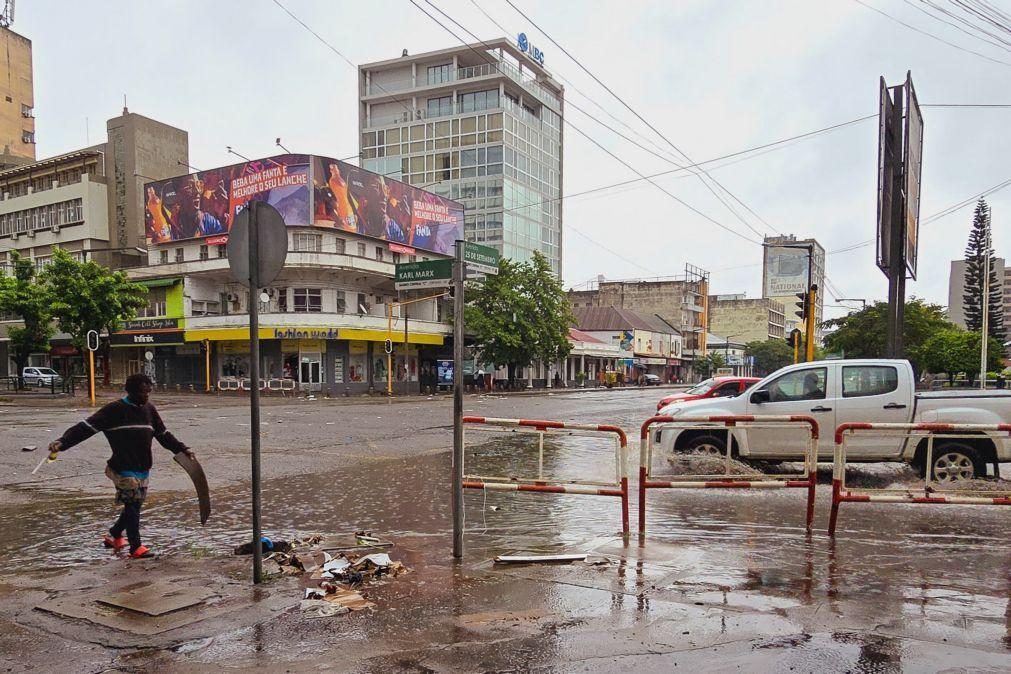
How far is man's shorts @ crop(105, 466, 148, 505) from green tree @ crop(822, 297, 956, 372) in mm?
39451

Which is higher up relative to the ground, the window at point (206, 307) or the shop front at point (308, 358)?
the window at point (206, 307)

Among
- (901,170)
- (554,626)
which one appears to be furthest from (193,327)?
(554,626)

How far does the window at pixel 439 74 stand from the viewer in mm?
68125

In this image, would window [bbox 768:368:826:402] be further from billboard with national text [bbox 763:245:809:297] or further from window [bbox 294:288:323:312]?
window [bbox 294:288:323:312]

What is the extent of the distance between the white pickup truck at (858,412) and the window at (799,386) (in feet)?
0.05

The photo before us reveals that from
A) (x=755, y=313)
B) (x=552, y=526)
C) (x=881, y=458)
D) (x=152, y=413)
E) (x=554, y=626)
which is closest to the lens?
(x=554, y=626)

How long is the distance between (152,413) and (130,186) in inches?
2214

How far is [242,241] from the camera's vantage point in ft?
16.5

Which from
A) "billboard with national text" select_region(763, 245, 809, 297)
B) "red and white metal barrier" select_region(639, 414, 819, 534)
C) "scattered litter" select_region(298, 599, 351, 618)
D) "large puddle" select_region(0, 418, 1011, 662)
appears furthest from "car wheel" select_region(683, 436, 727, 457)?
"billboard with national text" select_region(763, 245, 809, 297)

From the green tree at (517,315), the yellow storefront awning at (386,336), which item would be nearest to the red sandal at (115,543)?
the yellow storefront awning at (386,336)

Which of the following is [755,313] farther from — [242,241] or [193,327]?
[242,241]

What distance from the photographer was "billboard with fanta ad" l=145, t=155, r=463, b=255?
131 feet

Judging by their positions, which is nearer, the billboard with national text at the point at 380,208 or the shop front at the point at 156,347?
the billboard with national text at the point at 380,208

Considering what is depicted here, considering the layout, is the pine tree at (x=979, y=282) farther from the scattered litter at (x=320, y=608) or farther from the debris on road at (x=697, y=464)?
the scattered litter at (x=320, y=608)
